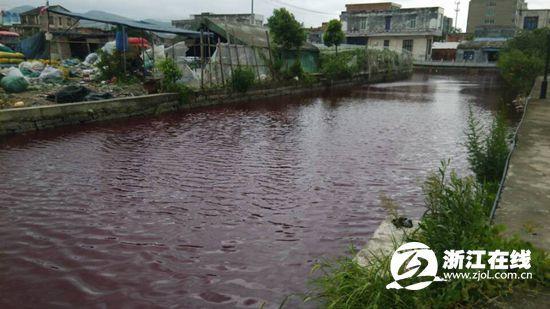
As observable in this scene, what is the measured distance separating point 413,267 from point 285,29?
2415 cm

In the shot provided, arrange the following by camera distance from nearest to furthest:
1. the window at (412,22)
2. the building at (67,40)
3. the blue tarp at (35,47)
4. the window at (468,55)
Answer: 1. the building at (67,40)
2. the blue tarp at (35,47)
3. the window at (468,55)
4. the window at (412,22)

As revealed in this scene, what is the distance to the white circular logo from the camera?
10.6 ft

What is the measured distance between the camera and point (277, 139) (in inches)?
464

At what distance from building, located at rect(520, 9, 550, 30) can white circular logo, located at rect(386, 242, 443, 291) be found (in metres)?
81.6

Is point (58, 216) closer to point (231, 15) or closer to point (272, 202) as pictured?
point (272, 202)

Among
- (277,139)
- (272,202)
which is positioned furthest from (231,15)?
(272,202)

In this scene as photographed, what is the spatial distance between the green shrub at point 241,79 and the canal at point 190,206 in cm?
729

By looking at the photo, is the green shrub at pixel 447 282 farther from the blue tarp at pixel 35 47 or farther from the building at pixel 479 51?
the building at pixel 479 51

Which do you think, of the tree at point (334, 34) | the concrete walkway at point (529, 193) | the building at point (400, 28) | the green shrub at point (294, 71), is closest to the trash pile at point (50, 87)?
the green shrub at point (294, 71)

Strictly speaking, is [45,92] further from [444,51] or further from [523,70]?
[444,51]

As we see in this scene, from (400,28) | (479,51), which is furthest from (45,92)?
(479,51)

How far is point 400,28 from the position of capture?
6219cm

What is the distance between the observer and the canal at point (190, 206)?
4.39 m

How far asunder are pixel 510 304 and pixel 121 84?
16.4 metres
